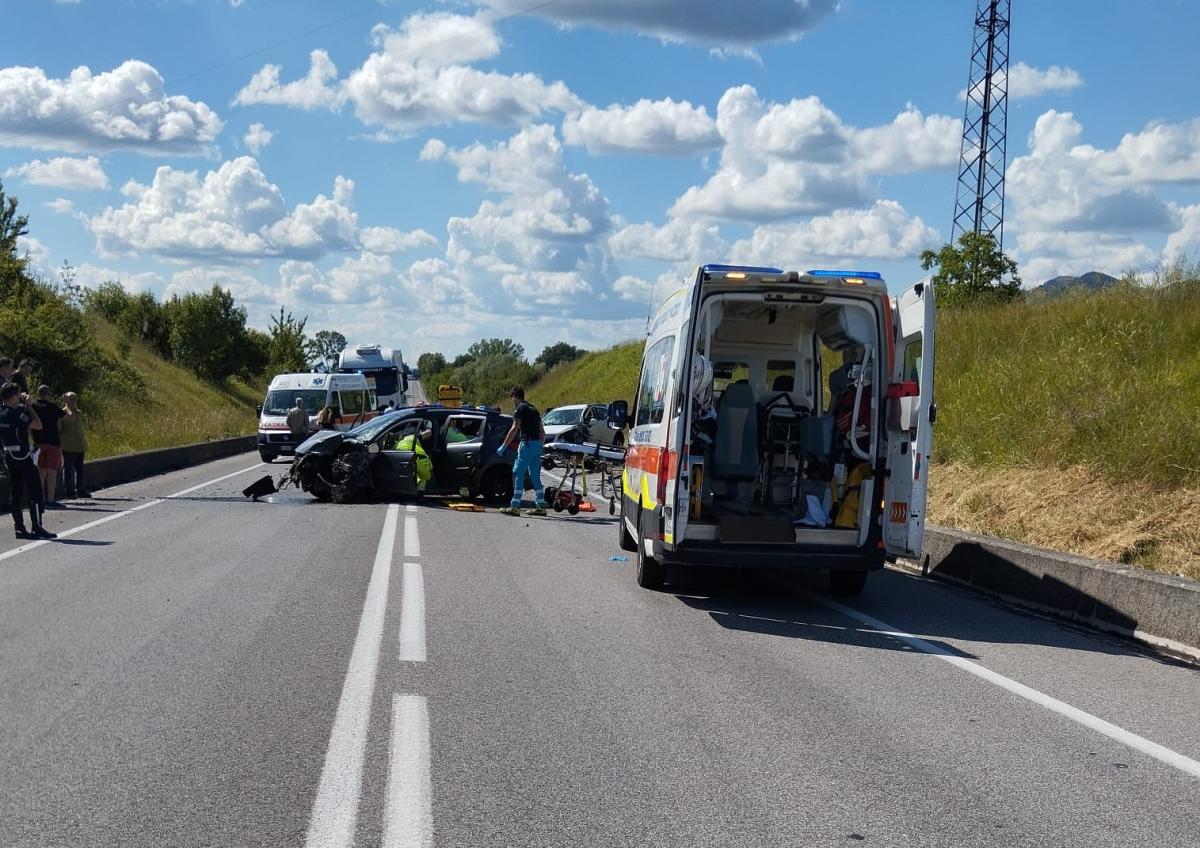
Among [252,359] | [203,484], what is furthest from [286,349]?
[203,484]

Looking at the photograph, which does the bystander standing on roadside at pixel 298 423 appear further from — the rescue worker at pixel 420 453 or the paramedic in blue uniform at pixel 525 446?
the paramedic in blue uniform at pixel 525 446

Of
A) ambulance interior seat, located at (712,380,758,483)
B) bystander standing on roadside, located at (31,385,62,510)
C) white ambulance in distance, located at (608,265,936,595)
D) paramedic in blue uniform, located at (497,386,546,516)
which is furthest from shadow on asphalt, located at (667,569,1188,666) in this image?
bystander standing on roadside, located at (31,385,62,510)

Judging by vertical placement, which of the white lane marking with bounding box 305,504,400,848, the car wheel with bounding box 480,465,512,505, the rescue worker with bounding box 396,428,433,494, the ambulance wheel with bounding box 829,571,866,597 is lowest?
the white lane marking with bounding box 305,504,400,848

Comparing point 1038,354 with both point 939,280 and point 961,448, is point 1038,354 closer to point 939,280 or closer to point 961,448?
point 961,448

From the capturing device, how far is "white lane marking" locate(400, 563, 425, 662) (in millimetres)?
7435

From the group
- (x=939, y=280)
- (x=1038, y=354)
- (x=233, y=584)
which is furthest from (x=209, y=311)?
(x=233, y=584)

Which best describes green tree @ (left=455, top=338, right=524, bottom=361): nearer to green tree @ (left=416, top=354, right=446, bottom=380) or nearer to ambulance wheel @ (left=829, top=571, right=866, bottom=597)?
green tree @ (left=416, top=354, right=446, bottom=380)

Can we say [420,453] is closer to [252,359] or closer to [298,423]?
[298,423]

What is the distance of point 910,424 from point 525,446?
8.98 meters

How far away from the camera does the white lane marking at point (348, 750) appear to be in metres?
4.28

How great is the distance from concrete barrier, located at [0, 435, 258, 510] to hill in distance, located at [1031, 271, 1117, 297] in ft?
59.1

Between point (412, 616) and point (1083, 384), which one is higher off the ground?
point (1083, 384)

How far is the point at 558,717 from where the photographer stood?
593 cm

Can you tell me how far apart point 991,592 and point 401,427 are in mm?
10378
